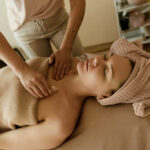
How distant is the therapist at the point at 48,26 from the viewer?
1.07 metres

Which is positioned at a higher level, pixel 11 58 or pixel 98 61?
pixel 11 58

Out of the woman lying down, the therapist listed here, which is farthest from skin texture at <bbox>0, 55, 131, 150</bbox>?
the therapist

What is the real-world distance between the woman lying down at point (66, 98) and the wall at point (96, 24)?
1.23 metres

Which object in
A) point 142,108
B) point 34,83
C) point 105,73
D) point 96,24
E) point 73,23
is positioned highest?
point 73,23

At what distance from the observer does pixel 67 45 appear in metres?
1.09

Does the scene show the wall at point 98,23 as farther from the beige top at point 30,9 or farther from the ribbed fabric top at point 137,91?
the ribbed fabric top at point 137,91

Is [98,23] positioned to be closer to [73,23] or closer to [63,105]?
[73,23]

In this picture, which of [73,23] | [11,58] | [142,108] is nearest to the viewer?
[142,108]

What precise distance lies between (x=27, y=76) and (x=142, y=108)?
595mm

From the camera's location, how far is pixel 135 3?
1701 millimetres

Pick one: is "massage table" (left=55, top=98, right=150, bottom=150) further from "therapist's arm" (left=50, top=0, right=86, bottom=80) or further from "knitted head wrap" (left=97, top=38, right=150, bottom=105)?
"therapist's arm" (left=50, top=0, right=86, bottom=80)

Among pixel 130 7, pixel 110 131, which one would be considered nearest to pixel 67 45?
pixel 110 131

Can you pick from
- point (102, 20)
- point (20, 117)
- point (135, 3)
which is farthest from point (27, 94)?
point (102, 20)

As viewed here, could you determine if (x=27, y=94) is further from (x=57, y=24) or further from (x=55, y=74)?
(x=57, y=24)
